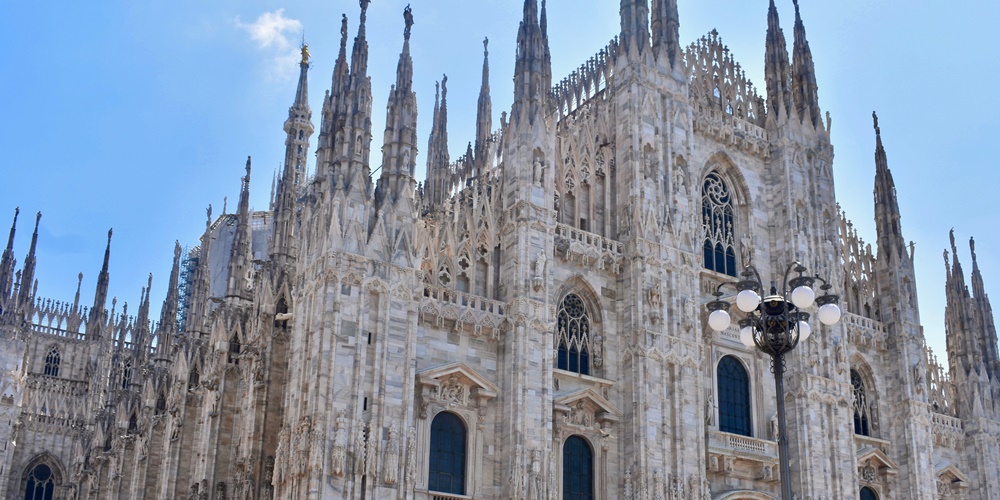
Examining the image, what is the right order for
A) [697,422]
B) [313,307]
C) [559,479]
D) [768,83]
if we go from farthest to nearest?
[768,83]
[697,422]
[559,479]
[313,307]

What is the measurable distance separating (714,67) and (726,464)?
16263 mm

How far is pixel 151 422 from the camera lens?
4225cm

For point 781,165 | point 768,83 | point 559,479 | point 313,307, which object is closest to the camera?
point 313,307

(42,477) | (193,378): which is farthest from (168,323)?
(42,477)

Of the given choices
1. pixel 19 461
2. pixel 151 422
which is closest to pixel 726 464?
pixel 151 422

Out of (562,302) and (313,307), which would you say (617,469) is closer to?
(562,302)

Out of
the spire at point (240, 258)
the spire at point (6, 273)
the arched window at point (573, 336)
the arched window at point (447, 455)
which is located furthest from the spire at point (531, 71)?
the spire at point (6, 273)

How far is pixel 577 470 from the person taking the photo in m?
31.8

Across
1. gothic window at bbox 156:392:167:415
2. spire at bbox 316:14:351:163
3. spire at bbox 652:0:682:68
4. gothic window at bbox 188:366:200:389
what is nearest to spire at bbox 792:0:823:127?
spire at bbox 652:0:682:68

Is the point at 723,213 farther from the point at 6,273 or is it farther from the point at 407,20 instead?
the point at 6,273

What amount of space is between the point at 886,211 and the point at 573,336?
1819cm

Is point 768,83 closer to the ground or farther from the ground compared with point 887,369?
farther from the ground

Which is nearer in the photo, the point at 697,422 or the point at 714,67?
the point at 697,422

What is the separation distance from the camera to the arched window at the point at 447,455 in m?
28.9
